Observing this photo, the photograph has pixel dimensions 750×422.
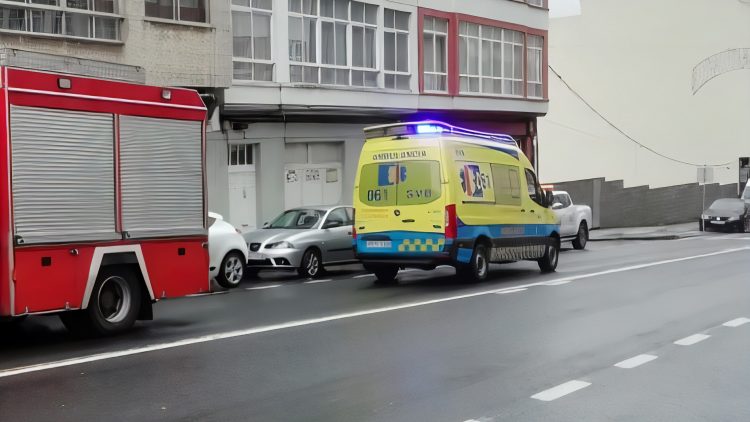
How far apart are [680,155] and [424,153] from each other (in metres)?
33.7

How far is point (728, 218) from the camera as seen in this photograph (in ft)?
120

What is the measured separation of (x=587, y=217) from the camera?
89.5 ft

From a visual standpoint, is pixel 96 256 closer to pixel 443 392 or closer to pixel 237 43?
pixel 443 392

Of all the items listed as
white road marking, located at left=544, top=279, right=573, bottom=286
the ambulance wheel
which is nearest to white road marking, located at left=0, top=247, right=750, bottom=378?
white road marking, located at left=544, top=279, right=573, bottom=286

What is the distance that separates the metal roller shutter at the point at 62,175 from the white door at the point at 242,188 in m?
13.8

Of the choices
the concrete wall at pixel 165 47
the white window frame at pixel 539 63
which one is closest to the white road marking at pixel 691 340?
the concrete wall at pixel 165 47

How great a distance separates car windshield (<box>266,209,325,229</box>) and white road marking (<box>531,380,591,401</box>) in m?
11.4

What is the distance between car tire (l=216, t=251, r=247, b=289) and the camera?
52.0 feet

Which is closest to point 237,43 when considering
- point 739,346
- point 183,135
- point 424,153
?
point 424,153

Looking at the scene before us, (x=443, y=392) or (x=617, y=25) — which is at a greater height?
(x=617, y=25)

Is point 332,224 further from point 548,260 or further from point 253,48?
point 253,48

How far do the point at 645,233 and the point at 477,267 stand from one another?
20581 mm

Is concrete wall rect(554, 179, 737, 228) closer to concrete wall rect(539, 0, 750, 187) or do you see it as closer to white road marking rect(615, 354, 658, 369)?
concrete wall rect(539, 0, 750, 187)

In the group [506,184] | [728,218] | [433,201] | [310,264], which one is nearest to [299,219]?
[310,264]
